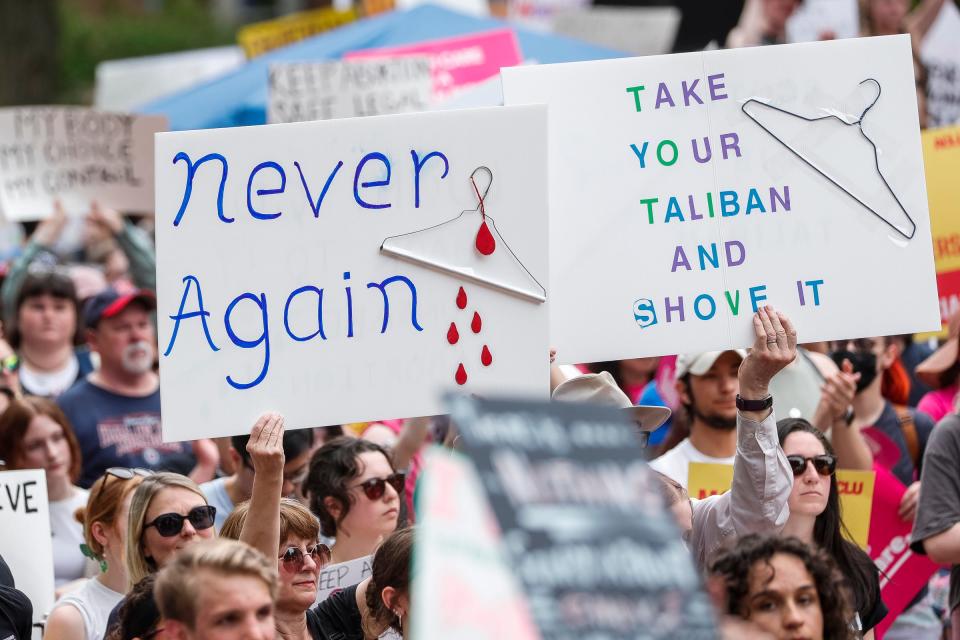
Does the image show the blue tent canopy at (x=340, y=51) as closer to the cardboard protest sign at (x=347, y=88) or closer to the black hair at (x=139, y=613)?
the cardboard protest sign at (x=347, y=88)

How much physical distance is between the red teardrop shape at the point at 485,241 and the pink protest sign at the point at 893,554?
1.87m

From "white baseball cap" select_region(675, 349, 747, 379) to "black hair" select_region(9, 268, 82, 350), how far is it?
3.25 metres

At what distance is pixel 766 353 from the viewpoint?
13.8ft

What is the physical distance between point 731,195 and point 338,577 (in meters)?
1.58

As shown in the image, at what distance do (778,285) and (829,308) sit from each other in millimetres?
148

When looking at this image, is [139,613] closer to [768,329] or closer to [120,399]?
[768,329]

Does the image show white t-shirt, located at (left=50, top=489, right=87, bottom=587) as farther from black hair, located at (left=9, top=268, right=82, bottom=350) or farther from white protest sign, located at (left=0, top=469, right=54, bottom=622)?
black hair, located at (left=9, top=268, right=82, bottom=350)

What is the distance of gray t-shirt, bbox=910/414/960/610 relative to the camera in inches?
196

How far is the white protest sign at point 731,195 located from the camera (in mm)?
4379

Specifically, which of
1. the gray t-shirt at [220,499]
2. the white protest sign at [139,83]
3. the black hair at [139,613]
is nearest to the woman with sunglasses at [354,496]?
the gray t-shirt at [220,499]

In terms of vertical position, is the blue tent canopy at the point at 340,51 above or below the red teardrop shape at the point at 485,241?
above

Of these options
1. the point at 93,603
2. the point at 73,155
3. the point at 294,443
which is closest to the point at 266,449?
the point at 93,603

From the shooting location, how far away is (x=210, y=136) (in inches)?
164

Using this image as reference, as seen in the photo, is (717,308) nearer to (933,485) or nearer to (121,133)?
(933,485)
